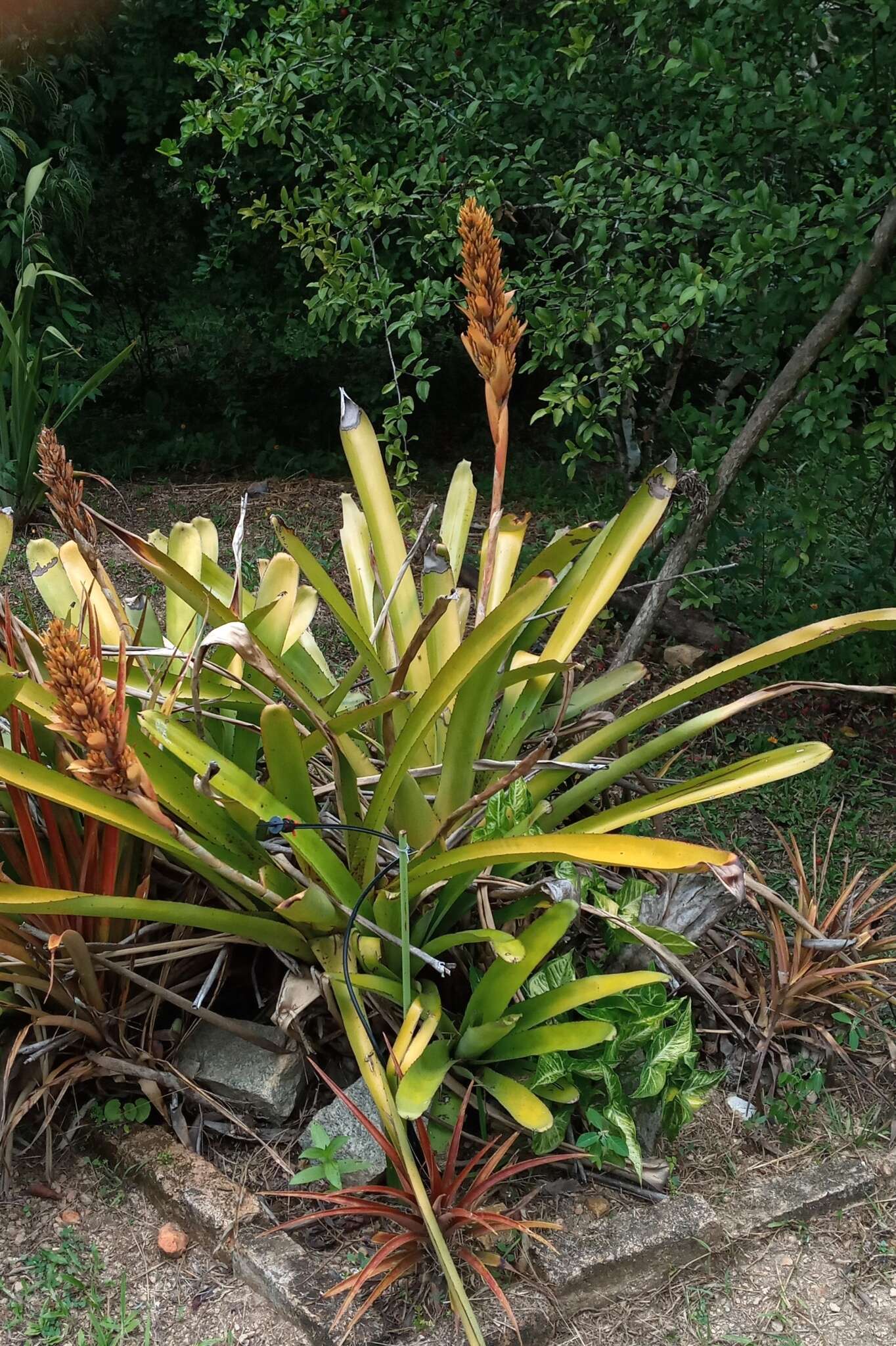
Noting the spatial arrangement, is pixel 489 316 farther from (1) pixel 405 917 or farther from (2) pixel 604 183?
(2) pixel 604 183

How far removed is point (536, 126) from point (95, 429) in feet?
10.3

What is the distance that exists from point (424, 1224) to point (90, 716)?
0.99 meters

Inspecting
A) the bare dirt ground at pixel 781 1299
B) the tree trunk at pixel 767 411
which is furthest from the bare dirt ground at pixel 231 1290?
the tree trunk at pixel 767 411

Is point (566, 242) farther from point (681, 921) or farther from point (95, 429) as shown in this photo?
point (95, 429)

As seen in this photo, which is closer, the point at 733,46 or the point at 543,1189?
the point at 543,1189

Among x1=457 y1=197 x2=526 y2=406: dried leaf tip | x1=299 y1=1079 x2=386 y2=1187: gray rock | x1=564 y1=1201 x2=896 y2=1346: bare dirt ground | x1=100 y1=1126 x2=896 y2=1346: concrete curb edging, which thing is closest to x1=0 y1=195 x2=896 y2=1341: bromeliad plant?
x1=457 y1=197 x2=526 y2=406: dried leaf tip

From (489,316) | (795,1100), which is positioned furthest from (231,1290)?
(489,316)

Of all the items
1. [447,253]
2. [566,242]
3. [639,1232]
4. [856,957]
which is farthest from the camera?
[566,242]

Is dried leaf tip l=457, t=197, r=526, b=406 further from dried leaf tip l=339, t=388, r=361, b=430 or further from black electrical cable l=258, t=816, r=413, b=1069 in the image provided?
black electrical cable l=258, t=816, r=413, b=1069

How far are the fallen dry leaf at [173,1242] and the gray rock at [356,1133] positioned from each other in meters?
0.23

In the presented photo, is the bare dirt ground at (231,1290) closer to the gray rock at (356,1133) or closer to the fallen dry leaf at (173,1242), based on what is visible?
the fallen dry leaf at (173,1242)

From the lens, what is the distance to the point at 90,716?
1107 millimetres

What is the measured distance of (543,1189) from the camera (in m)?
1.88

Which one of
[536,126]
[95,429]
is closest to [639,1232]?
[536,126]
